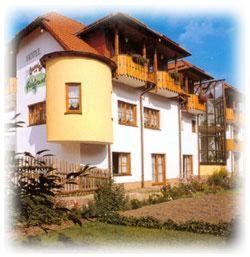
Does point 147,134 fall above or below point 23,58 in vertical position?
below

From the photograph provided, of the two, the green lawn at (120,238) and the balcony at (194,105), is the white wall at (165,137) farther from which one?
the green lawn at (120,238)

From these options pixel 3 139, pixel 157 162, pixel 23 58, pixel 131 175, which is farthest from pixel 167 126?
pixel 3 139

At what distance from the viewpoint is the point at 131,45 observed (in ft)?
66.9

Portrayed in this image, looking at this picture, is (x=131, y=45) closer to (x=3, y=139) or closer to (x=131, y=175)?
(x=131, y=175)

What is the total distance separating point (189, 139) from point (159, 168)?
5289mm

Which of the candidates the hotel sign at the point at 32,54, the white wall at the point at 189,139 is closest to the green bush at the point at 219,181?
the white wall at the point at 189,139

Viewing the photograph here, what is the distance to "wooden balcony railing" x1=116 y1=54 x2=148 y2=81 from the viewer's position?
17719 millimetres

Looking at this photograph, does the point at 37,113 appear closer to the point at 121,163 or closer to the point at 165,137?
the point at 121,163

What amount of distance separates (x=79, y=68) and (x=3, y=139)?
13.1 metres

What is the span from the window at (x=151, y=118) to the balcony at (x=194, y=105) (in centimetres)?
379

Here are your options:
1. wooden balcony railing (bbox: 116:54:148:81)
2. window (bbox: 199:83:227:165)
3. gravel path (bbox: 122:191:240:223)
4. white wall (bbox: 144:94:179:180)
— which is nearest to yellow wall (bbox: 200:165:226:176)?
window (bbox: 199:83:227:165)

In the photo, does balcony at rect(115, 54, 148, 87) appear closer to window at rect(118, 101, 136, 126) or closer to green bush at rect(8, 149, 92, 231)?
window at rect(118, 101, 136, 126)

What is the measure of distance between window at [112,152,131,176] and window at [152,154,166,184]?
9.35ft

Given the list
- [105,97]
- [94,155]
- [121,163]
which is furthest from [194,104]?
[94,155]
